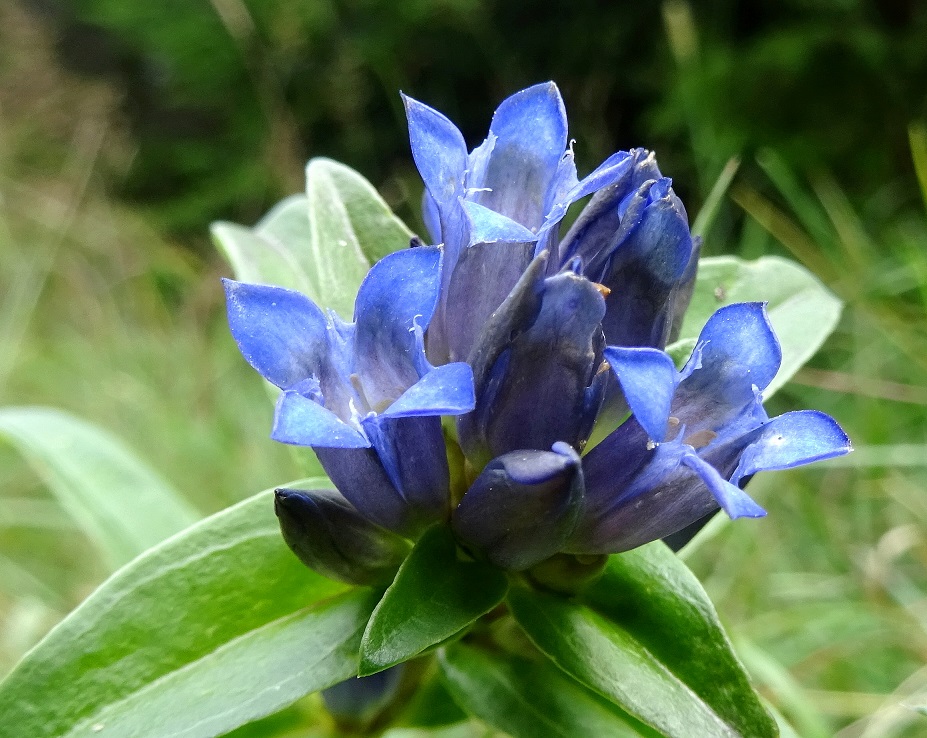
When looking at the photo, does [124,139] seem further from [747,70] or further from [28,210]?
[747,70]

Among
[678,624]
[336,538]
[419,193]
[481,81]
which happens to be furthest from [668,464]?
[481,81]

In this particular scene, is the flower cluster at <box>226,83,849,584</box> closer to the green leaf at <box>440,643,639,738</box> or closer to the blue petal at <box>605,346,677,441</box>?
the blue petal at <box>605,346,677,441</box>

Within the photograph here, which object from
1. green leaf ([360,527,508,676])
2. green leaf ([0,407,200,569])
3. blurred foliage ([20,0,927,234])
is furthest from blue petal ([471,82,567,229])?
blurred foliage ([20,0,927,234])

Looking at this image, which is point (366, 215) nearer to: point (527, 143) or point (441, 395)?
point (527, 143)

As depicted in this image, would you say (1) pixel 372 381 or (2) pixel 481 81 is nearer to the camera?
(1) pixel 372 381

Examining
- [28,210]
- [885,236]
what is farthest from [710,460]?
[28,210]

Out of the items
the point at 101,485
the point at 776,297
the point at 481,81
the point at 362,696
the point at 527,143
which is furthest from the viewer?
the point at 481,81
